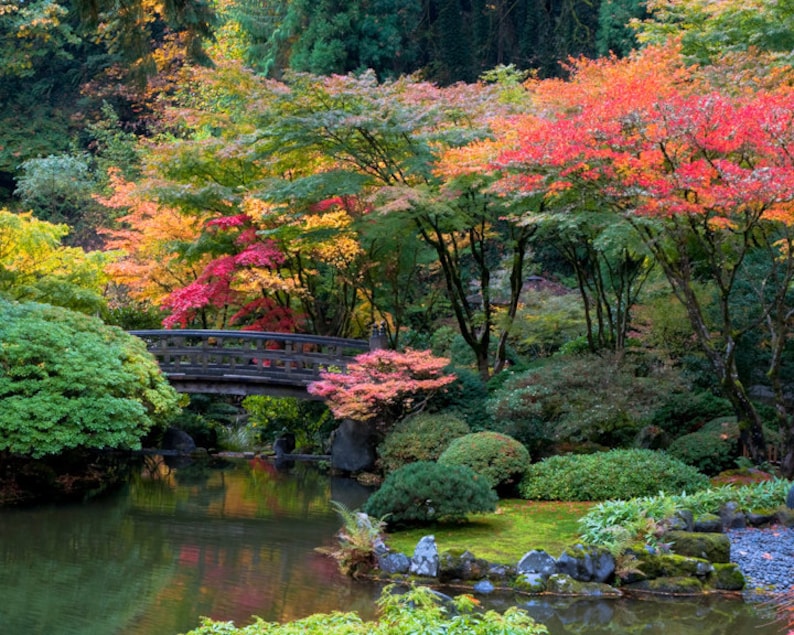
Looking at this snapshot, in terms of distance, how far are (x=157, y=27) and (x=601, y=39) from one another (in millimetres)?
15745

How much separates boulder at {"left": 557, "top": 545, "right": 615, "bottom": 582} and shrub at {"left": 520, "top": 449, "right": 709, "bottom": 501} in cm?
276

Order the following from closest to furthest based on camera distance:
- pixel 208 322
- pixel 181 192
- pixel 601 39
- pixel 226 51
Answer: pixel 181 192
pixel 208 322
pixel 601 39
pixel 226 51

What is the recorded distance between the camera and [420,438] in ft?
50.2

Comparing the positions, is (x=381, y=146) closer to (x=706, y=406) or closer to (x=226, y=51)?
(x=706, y=406)

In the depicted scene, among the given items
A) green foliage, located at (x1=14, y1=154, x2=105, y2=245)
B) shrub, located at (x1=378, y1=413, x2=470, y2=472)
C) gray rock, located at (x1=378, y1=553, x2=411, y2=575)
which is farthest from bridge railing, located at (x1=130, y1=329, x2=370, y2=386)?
green foliage, located at (x1=14, y1=154, x2=105, y2=245)

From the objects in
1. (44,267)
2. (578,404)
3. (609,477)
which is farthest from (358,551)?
(44,267)

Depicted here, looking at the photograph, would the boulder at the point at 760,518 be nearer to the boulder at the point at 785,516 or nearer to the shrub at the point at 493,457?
the boulder at the point at 785,516

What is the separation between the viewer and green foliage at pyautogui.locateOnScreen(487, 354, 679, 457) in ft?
48.0

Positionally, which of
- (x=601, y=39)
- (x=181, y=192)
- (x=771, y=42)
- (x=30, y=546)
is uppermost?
(x=601, y=39)

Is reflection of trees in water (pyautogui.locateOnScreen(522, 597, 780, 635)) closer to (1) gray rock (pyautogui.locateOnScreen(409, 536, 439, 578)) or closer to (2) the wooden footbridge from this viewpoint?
(1) gray rock (pyautogui.locateOnScreen(409, 536, 439, 578))

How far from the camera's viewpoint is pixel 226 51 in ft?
101

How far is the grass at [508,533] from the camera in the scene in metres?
10.5

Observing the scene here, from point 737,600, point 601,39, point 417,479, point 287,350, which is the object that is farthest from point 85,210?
point 737,600

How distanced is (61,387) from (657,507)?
337 inches
